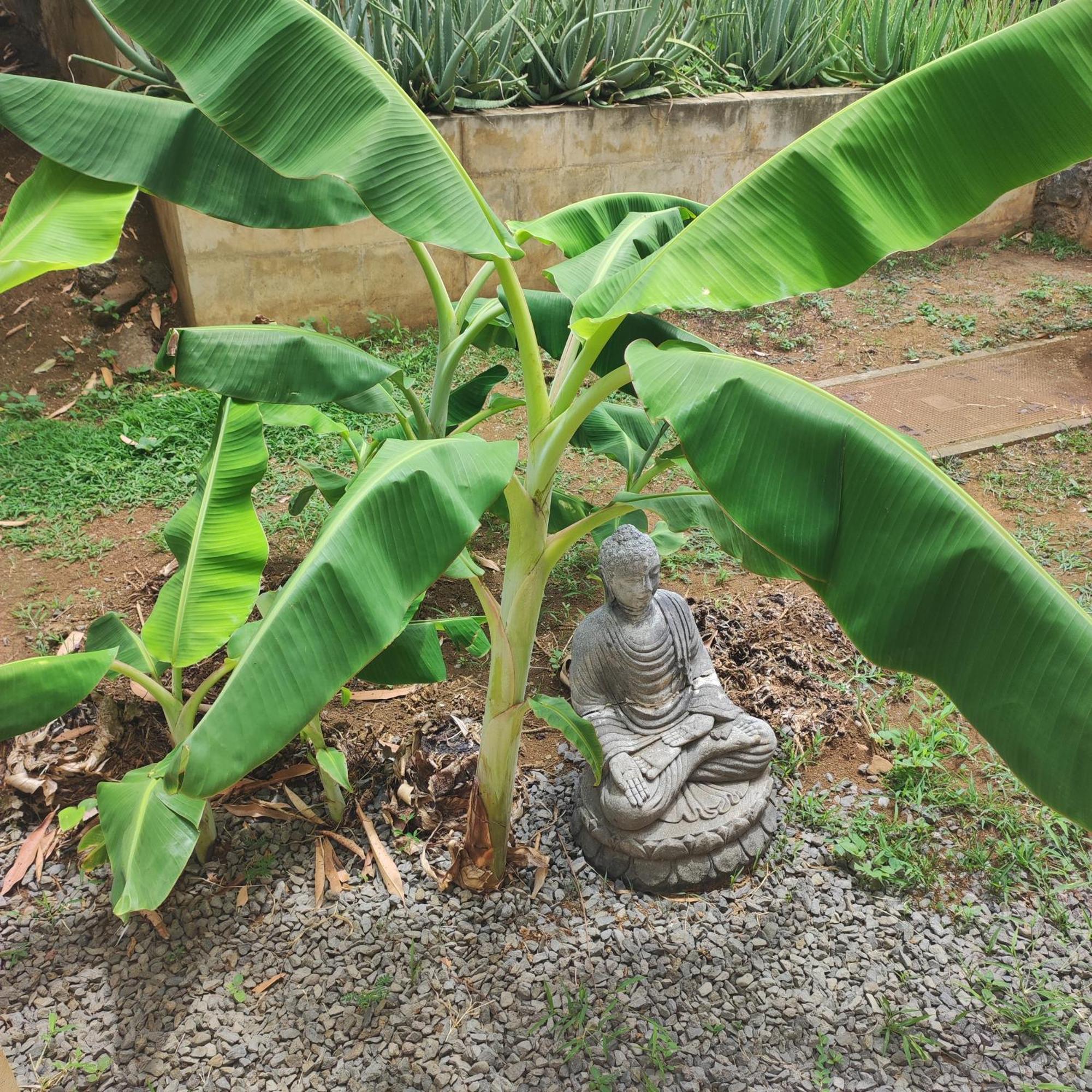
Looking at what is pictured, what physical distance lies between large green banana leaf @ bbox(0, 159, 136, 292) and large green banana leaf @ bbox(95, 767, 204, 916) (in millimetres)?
1434

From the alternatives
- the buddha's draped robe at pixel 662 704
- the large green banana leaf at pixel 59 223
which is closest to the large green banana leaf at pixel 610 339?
the buddha's draped robe at pixel 662 704

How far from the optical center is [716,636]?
13.6 feet

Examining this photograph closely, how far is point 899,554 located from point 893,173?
0.95 m

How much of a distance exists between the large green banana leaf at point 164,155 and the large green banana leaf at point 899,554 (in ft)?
4.05

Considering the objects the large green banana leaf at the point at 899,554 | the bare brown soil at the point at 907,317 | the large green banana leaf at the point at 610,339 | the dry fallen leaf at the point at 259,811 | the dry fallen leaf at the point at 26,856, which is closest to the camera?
the large green banana leaf at the point at 899,554

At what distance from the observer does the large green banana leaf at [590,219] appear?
9.85 feet

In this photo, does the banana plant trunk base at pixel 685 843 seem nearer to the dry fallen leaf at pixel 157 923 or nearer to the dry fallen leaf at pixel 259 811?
the dry fallen leaf at pixel 259 811

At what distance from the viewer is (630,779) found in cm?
305

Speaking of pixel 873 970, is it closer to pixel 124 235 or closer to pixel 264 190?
pixel 264 190

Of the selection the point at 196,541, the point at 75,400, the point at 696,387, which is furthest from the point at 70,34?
the point at 696,387

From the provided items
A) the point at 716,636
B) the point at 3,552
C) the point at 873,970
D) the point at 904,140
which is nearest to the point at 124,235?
the point at 3,552

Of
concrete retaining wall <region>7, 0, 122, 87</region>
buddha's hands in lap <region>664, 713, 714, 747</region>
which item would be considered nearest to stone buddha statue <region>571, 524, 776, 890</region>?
buddha's hands in lap <region>664, 713, 714, 747</region>

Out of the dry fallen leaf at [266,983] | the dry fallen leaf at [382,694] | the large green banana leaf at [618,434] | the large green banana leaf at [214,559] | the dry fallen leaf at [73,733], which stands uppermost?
the large green banana leaf at [618,434]

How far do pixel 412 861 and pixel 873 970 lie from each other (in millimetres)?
1546
